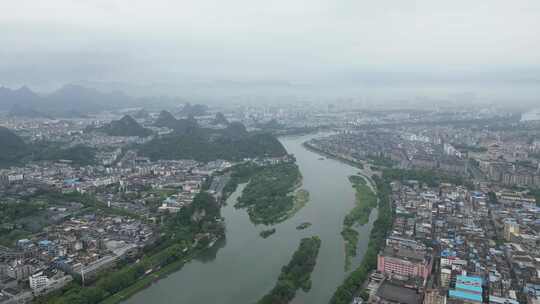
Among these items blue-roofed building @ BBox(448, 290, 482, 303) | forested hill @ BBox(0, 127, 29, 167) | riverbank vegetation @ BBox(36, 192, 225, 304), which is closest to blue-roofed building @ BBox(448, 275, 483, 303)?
blue-roofed building @ BBox(448, 290, 482, 303)

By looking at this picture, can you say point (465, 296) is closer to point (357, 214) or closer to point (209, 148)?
point (357, 214)

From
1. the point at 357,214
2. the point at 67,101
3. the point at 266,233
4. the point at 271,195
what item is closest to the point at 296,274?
the point at 266,233

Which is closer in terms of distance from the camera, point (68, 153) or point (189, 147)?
point (68, 153)

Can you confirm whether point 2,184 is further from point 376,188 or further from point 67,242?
point 376,188

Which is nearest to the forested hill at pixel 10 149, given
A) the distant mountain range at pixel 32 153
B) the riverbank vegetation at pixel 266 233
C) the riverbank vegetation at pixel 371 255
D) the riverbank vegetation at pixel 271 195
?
the distant mountain range at pixel 32 153

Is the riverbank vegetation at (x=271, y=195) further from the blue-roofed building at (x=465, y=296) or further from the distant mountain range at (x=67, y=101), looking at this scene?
the distant mountain range at (x=67, y=101)

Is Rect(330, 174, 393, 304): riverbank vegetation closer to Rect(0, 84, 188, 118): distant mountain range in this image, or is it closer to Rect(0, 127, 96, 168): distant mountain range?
Rect(0, 127, 96, 168): distant mountain range

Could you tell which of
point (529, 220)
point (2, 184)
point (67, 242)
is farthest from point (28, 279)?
point (529, 220)
